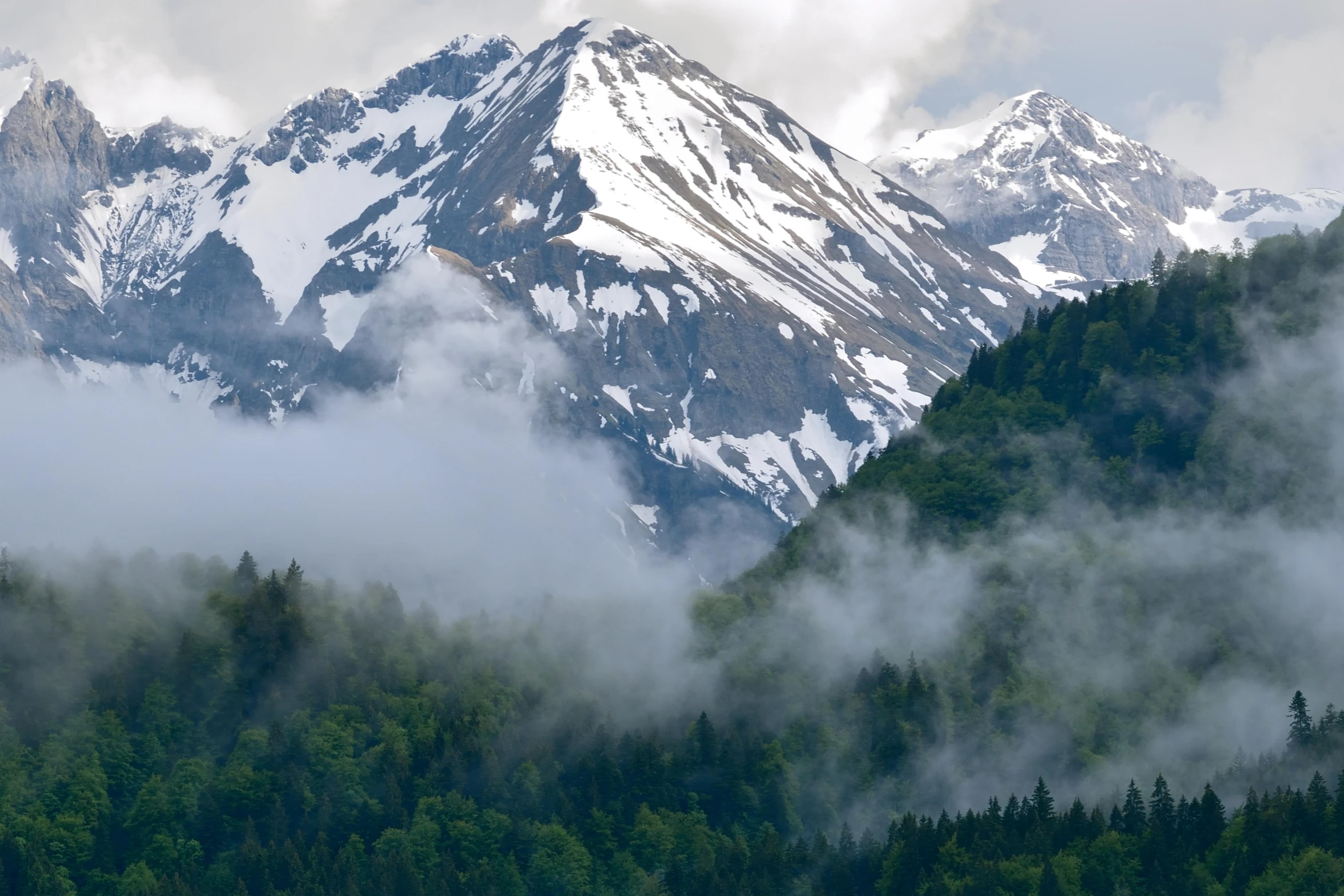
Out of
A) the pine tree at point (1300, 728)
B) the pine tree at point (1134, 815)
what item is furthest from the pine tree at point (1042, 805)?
the pine tree at point (1300, 728)

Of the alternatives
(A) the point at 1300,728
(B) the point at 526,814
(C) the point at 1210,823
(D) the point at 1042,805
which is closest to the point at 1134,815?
(C) the point at 1210,823

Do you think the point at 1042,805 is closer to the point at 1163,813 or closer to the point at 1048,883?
the point at 1163,813

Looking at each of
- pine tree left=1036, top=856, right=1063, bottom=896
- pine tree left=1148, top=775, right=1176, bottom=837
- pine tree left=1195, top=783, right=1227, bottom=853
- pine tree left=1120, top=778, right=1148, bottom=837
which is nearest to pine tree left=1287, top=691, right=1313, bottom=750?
pine tree left=1148, top=775, right=1176, bottom=837

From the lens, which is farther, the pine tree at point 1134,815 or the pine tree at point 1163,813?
the pine tree at point 1134,815

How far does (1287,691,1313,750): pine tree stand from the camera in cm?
17038

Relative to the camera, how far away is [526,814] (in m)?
186

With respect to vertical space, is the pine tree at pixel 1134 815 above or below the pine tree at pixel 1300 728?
below

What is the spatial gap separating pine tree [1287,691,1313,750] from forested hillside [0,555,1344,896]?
0.56ft

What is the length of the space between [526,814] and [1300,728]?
61554 mm

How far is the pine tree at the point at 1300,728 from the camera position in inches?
6708

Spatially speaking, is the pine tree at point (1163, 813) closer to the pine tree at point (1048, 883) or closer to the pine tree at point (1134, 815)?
the pine tree at point (1134, 815)

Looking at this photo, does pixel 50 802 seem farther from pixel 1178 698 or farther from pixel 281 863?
pixel 1178 698

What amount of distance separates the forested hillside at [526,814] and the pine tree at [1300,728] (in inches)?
6.8

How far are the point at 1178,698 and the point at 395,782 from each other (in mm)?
65609
